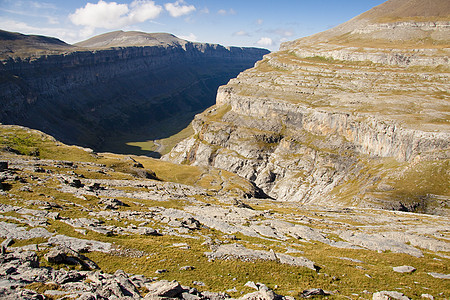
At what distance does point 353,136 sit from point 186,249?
415 ft

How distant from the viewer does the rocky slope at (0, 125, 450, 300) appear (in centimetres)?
2595

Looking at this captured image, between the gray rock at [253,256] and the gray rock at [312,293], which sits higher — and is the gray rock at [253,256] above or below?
below

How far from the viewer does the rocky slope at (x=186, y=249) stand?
26.0m

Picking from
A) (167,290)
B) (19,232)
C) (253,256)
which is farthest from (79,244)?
(253,256)

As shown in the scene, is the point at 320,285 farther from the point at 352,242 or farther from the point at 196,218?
the point at 196,218

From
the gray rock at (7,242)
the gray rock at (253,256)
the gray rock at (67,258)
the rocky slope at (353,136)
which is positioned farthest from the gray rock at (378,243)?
the gray rock at (7,242)

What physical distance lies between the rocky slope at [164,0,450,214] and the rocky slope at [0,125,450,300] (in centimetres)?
3527

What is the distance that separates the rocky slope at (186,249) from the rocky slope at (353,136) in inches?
1389

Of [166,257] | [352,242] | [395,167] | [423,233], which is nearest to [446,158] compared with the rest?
[395,167]

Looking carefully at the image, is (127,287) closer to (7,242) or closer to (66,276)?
(66,276)

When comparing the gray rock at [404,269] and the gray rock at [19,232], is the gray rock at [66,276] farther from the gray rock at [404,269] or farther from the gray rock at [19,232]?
the gray rock at [404,269]

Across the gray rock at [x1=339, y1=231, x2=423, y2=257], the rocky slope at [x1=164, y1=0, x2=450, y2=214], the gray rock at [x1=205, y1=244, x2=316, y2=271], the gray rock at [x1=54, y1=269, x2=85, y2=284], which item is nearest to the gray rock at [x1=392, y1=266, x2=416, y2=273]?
the gray rock at [x1=339, y1=231, x2=423, y2=257]

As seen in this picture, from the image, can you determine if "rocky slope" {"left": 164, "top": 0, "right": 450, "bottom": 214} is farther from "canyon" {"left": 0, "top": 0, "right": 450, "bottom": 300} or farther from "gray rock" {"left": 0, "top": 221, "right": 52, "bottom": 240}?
"gray rock" {"left": 0, "top": 221, "right": 52, "bottom": 240}

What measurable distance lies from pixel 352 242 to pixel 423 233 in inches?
759
